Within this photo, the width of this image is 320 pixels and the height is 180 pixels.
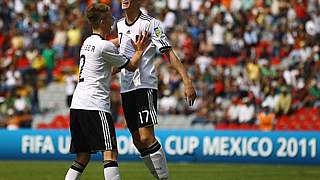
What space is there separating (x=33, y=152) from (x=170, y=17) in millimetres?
8154

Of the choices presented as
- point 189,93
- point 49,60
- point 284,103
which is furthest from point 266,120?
point 189,93

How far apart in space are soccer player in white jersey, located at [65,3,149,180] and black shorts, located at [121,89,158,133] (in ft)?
3.35

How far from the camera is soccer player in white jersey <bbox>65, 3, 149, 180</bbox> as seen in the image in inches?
431

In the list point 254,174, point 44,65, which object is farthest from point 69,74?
point 254,174

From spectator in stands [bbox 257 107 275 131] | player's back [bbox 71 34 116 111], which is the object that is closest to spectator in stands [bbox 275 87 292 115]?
spectator in stands [bbox 257 107 275 131]

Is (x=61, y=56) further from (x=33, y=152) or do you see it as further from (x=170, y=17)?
(x=33, y=152)

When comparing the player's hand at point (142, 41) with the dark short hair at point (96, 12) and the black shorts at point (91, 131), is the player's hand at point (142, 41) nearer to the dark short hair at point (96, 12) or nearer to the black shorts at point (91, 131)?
the dark short hair at point (96, 12)

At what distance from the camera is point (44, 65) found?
101ft

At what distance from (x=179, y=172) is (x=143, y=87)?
6.78 meters

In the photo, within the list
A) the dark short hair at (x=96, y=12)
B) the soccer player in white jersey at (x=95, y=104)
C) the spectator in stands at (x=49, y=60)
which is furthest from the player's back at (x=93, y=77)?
the spectator in stands at (x=49, y=60)

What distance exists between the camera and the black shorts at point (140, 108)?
12047mm

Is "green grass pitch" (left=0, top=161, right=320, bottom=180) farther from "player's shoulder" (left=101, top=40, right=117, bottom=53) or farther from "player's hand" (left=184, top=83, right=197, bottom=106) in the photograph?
"player's shoulder" (left=101, top=40, right=117, bottom=53)

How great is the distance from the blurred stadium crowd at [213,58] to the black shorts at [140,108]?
13373 mm

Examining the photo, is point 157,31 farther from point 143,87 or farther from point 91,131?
point 91,131
